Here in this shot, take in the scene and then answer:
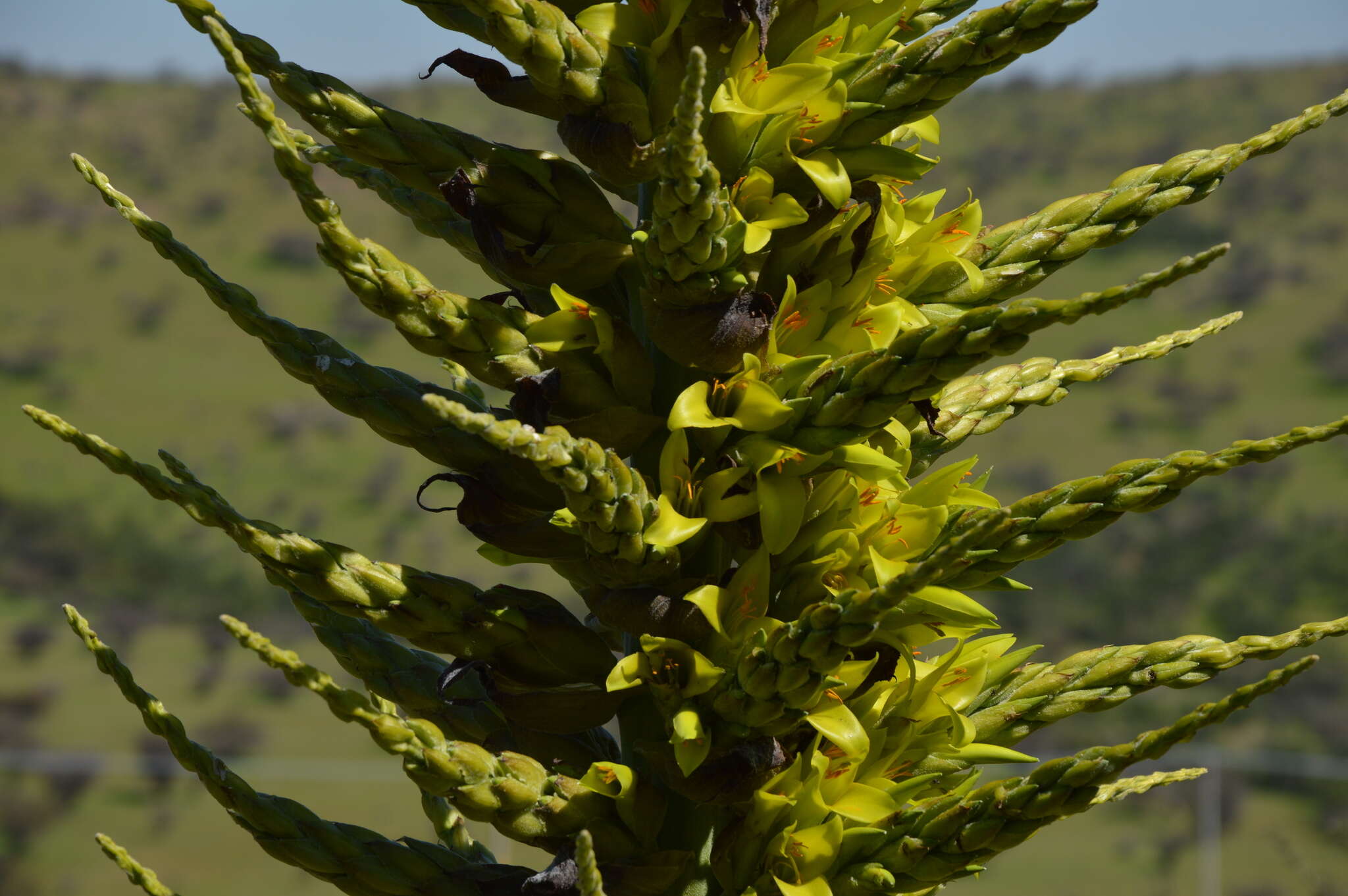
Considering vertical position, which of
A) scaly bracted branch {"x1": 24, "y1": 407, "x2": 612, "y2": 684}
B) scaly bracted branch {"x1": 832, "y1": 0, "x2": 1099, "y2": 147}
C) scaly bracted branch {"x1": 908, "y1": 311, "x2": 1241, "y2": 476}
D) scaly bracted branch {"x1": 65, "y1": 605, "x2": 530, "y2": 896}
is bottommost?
scaly bracted branch {"x1": 65, "y1": 605, "x2": 530, "y2": 896}

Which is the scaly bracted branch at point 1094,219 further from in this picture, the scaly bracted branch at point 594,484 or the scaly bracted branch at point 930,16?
the scaly bracted branch at point 594,484

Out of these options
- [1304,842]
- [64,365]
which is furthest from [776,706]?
[64,365]

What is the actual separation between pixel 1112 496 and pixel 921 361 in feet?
1.25

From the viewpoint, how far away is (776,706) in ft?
6.62

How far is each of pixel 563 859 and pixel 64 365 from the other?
52012 mm

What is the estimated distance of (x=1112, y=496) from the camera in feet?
6.34

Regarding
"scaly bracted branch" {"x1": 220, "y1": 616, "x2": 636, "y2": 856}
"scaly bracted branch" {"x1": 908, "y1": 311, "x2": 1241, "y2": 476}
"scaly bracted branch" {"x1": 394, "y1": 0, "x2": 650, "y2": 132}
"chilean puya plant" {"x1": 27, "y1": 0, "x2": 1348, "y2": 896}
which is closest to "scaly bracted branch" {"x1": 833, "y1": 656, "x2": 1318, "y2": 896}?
"chilean puya plant" {"x1": 27, "y1": 0, "x2": 1348, "y2": 896}

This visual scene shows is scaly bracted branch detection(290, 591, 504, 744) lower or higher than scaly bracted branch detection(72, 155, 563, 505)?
lower

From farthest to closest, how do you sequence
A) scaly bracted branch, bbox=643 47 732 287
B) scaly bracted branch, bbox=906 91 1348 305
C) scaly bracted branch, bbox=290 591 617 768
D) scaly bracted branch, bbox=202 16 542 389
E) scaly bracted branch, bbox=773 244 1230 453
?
scaly bracted branch, bbox=290 591 617 768 → scaly bracted branch, bbox=906 91 1348 305 → scaly bracted branch, bbox=202 16 542 389 → scaly bracted branch, bbox=643 47 732 287 → scaly bracted branch, bbox=773 244 1230 453

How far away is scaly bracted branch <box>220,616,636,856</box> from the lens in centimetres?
191

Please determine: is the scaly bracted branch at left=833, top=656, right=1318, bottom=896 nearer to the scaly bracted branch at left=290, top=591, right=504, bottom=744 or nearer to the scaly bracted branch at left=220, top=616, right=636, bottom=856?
the scaly bracted branch at left=220, top=616, right=636, bottom=856

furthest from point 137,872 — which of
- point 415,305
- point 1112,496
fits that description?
point 1112,496

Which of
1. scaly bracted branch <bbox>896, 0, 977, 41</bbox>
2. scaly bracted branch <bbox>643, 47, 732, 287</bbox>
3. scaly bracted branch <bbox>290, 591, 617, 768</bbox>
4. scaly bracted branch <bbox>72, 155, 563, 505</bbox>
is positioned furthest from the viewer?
scaly bracted branch <bbox>896, 0, 977, 41</bbox>

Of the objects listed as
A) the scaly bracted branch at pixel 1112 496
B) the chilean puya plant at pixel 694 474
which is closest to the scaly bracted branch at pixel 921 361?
the chilean puya plant at pixel 694 474
